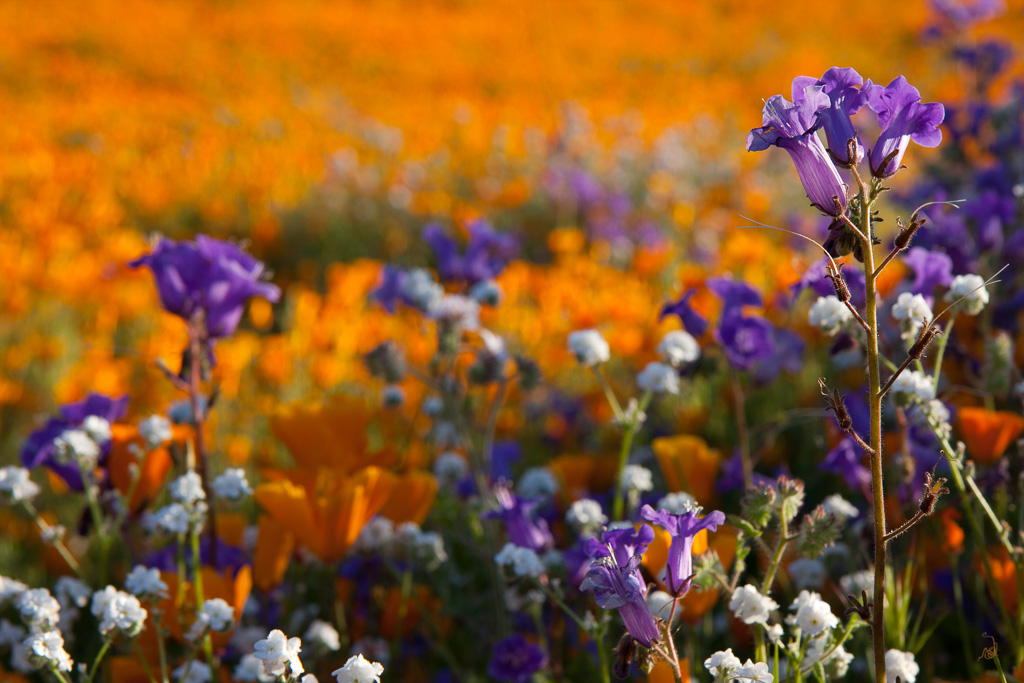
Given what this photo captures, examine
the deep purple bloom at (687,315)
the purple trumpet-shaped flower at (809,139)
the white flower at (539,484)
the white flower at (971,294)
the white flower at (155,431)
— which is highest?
the purple trumpet-shaped flower at (809,139)

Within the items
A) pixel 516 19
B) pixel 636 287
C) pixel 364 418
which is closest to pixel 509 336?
pixel 636 287

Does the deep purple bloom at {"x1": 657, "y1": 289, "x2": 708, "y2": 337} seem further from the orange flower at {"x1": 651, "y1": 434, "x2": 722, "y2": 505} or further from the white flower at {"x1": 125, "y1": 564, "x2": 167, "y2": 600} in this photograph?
the white flower at {"x1": 125, "y1": 564, "x2": 167, "y2": 600}

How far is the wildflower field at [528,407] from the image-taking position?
1.11m

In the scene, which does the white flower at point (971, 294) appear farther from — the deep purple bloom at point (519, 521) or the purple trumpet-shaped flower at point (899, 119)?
the deep purple bloom at point (519, 521)

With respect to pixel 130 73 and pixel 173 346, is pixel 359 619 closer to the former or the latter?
pixel 173 346

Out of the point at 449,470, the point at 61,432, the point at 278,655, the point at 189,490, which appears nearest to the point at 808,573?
the point at 449,470

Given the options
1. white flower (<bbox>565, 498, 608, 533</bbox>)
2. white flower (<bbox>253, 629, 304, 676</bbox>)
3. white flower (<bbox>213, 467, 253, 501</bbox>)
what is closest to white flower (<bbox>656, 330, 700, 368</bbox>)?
white flower (<bbox>565, 498, 608, 533</bbox>)

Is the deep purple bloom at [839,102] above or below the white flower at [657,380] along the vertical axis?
above

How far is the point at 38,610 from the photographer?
1193 mm

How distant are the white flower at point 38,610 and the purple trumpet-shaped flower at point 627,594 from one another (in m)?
0.77

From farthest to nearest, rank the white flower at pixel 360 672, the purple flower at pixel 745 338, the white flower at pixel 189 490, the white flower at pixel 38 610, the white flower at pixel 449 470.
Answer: the white flower at pixel 449 470
the purple flower at pixel 745 338
the white flower at pixel 189 490
the white flower at pixel 38 610
the white flower at pixel 360 672

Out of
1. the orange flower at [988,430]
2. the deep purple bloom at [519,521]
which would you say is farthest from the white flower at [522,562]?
the orange flower at [988,430]

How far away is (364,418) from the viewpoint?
176 centimetres

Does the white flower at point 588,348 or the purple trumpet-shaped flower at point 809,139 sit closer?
the purple trumpet-shaped flower at point 809,139
